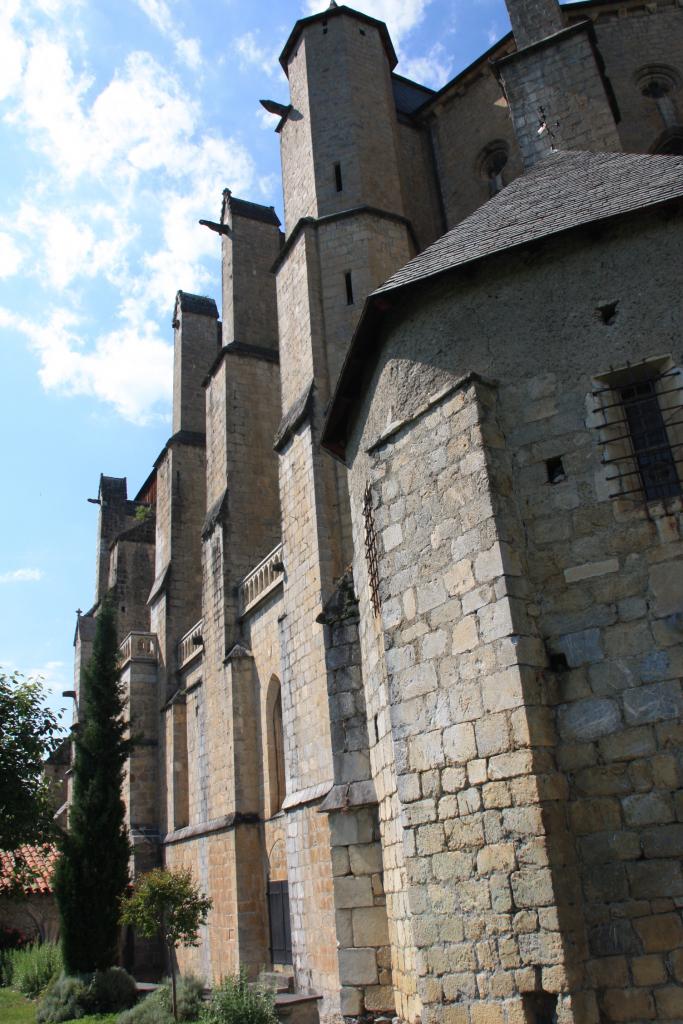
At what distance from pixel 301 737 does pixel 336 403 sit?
5390mm

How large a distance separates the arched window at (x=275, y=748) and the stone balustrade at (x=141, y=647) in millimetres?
7036

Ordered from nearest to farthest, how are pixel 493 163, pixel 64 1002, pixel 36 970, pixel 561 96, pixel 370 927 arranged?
1. pixel 370 927
2. pixel 561 96
3. pixel 64 1002
4. pixel 493 163
5. pixel 36 970

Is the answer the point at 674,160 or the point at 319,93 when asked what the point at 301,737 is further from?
the point at 319,93

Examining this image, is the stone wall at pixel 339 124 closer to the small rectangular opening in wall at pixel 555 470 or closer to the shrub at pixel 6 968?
the small rectangular opening in wall at pixel 555 470

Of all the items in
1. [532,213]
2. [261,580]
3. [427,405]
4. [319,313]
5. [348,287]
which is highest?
[348,287]

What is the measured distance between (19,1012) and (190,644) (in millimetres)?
7356

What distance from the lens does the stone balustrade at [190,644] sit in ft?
57.6

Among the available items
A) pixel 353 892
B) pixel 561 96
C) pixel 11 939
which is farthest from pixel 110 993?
pixel 561 96

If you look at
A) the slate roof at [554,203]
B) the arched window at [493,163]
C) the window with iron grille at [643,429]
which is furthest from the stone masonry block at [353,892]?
the arched window at [493,163]

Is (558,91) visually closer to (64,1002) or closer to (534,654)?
(534,654)

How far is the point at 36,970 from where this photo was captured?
18.0 metres

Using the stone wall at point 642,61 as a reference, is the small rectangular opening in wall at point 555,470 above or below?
below

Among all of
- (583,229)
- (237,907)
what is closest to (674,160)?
(583,229)

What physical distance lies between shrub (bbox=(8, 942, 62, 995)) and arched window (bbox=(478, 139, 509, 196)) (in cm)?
1733
